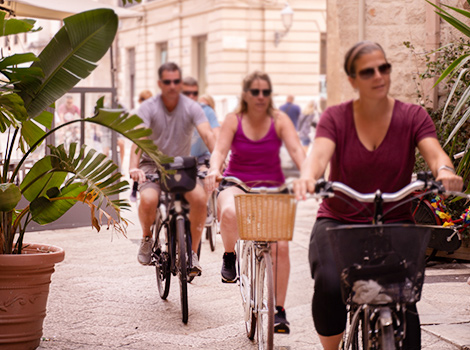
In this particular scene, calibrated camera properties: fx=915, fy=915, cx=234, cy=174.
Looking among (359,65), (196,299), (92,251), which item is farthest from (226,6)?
(359,65)

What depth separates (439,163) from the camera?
4082mm

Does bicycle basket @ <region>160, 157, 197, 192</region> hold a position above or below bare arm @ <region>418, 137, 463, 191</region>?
below

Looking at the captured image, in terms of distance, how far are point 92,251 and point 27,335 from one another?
454 centimetres

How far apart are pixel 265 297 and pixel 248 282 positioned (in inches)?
8.8

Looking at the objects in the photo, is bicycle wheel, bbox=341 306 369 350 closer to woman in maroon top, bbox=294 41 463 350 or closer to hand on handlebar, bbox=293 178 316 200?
woman in maroon top, bbox=294 41 463 350

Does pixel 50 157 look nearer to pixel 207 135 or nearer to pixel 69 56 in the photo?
pixel 69 56

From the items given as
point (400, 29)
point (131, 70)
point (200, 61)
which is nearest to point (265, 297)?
point (400, 29)

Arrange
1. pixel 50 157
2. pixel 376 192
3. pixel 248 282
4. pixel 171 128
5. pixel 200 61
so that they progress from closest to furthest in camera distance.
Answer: pixel 376 192 < pixel 248 282 < pixel 50 157 < pixel 171 128 < pixel 200 61

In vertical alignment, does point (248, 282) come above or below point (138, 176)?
below

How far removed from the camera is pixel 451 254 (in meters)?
9.54

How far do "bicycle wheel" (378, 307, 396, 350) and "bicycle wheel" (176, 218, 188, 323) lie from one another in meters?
3.32

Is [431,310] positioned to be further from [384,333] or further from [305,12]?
[305,12]


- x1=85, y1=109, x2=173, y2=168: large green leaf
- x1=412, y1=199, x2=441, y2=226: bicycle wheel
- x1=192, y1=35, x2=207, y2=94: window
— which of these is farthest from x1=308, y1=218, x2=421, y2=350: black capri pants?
x1=192, y1=35, x2=207, y2=94: window

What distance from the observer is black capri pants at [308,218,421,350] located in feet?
13.0
